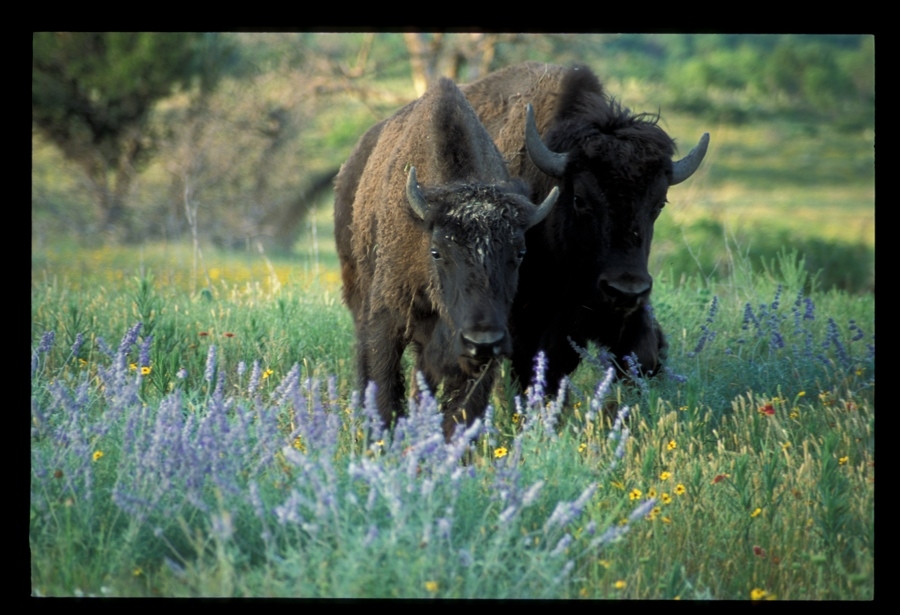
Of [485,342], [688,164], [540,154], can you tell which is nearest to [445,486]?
[485,342]

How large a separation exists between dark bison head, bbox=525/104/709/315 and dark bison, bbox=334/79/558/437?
18.9 inches

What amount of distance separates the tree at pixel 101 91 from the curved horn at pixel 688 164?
16331 millimetres

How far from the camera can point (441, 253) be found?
5465mm

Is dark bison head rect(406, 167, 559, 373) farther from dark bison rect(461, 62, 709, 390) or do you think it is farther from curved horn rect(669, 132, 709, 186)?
Answer: curved horn rect(669, 132, 709, 186)

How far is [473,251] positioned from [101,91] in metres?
18.6

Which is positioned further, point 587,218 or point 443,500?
point 587,218

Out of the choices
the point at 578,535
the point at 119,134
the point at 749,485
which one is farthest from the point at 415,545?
the point at 119,134

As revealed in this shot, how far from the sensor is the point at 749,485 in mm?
5051

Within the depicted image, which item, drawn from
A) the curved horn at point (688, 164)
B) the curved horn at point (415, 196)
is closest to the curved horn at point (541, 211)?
the curved horn at point (415, 196)

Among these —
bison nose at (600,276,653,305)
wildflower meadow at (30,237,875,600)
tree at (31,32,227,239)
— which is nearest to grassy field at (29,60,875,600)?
wildflower meadow at (30,237,875,600)

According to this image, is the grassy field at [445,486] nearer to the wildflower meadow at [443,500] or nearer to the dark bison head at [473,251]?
the wildflower meadow at [443,500]

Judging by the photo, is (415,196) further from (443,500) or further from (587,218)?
(443,500)

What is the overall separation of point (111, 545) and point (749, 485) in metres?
3.10

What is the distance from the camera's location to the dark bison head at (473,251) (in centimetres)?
525
